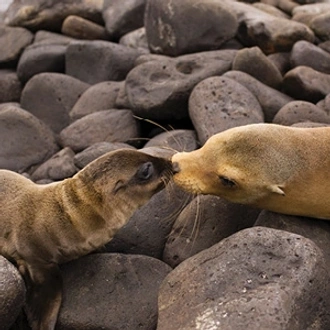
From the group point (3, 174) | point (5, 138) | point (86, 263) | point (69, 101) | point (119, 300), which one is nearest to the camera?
point (119, 300)

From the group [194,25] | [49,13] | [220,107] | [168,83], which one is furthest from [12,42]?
[220,107]

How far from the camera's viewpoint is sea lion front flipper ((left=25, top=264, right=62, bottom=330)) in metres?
4.15

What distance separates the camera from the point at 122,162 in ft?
14.6

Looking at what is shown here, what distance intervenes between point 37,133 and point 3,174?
78.9 inches

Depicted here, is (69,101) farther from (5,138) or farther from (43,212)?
(43,212)

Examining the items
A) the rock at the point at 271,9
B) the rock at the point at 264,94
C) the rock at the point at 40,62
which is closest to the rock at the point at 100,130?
the rock at the point at 264,94

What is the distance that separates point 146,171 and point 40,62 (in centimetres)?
471

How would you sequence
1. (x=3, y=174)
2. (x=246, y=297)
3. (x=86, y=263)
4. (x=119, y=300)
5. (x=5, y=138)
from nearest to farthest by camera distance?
(x=246, y=297) → (x=119, y=300) → (x=86, y=263) → (x=3, y=174) → (x=5, y=138)

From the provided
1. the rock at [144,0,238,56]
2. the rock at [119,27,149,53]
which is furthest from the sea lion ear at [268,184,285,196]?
the rock at [119,27,149,53]

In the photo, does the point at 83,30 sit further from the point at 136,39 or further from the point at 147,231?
→ the point at 147,231

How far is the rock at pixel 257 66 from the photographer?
6953 millimetres

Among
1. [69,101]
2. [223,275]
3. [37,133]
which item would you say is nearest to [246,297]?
[223,275]

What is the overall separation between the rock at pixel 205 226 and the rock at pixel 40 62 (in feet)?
15.2

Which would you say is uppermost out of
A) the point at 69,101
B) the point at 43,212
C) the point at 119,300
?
the point at 43,212
